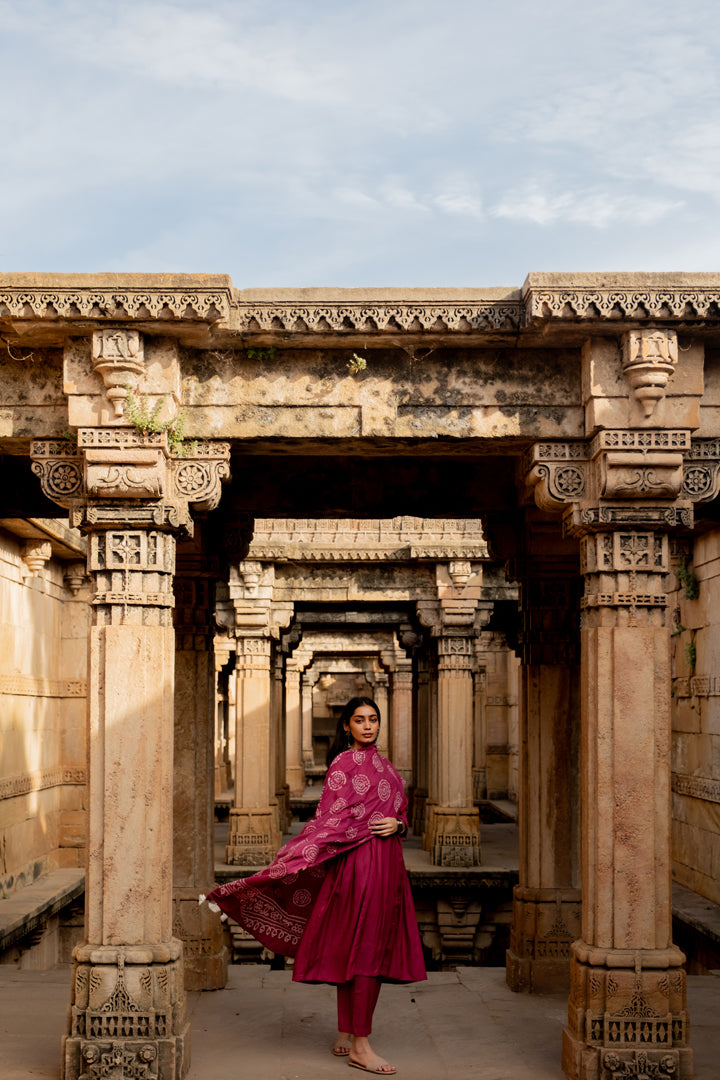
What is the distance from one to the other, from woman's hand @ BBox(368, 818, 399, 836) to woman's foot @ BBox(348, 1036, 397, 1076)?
1.08 metres

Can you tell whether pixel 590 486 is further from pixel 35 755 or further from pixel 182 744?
pixel 35 755

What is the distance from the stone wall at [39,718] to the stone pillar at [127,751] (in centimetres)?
658

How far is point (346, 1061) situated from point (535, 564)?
380 cm

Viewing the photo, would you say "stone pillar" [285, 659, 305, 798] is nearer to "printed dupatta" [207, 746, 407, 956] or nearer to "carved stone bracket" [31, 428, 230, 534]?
"printed dupatta" [207, 746, 407, 956]

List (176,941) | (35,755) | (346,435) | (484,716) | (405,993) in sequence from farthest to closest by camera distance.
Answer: (484,716), (35,755), (405,993), (346,435), (176,941)

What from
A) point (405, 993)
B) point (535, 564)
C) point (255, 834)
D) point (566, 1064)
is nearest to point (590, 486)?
point (535, 564)

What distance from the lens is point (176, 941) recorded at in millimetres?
6082

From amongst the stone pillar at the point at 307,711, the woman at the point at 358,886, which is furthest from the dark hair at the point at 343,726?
the stone pillar at the point at 307,711

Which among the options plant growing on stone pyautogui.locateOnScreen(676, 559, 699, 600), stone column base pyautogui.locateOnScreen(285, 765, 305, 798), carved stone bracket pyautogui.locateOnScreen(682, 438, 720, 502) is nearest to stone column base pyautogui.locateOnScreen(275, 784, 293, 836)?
stone column base pyautogui.locateOnScreen(285, 765, 305, 798)

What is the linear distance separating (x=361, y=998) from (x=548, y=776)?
9.07 ft

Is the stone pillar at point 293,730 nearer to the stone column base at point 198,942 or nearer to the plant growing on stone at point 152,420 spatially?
the stone column base at point 198,942

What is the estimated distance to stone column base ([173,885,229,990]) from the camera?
815cm

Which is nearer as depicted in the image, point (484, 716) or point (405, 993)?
point (405, 993)

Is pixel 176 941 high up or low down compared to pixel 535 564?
down
